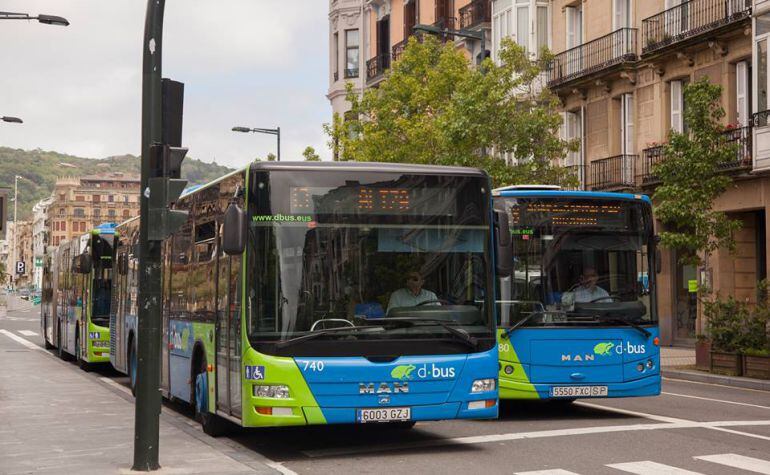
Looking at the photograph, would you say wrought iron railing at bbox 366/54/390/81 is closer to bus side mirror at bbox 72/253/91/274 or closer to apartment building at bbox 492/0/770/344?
apartment building at bbox 492/0/770/344

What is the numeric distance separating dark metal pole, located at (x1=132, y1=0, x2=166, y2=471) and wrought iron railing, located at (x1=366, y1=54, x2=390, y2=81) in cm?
4511

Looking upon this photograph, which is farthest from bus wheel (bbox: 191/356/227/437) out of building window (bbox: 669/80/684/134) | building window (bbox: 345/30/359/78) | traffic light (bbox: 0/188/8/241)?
building window (bbox: 345/30/359/78)

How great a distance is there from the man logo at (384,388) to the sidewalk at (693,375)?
1105 cm

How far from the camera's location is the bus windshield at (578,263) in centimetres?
1529

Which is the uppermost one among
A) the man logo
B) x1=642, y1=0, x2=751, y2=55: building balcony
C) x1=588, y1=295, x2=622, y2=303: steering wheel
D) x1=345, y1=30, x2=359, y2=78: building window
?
x1=345, y1=30, x2=359, y2=78: building window

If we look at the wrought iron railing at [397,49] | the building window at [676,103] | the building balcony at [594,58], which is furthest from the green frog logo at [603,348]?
the wrought iron railing at [397,49]

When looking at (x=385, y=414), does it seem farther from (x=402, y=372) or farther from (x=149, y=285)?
(x=149, y=285)

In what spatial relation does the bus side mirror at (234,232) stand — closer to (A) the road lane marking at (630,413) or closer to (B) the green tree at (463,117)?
(A) the road lane marking at (630,413)

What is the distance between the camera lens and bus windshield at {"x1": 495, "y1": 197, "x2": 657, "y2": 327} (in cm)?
1529

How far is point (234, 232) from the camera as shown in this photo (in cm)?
1146

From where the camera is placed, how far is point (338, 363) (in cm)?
1178

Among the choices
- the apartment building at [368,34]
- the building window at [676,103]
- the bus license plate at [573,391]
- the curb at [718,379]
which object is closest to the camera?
the bus license plate at [573,391]

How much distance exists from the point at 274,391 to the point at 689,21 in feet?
83.1

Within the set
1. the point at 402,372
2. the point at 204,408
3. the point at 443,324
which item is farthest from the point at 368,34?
the point at 402,372
